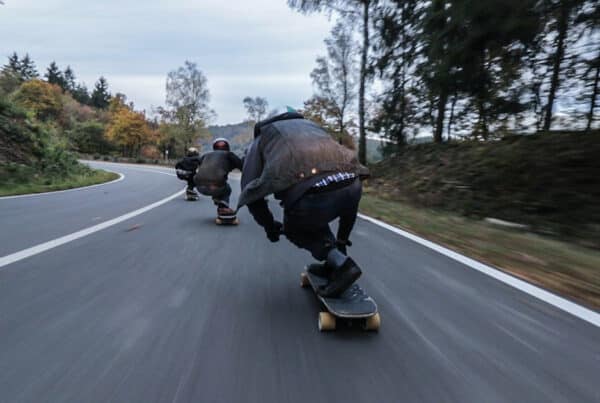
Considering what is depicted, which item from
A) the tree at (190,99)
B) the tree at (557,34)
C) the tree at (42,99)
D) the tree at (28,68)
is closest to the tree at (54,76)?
the tree at (28,68)

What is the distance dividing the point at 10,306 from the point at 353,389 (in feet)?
7.67

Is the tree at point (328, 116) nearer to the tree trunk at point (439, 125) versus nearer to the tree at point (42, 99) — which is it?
the tree trunk at point (439, 125)

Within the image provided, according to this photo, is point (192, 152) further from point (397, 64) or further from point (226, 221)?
point (397, 64)

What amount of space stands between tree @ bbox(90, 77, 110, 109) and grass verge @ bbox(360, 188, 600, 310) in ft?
386

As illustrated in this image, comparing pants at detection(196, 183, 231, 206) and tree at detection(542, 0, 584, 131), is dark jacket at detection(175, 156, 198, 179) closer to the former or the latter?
pants at detection(196, 183, 231, 206)

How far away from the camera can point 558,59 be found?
720cm

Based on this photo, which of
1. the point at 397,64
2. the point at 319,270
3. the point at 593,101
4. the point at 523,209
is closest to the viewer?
the point at 319,270

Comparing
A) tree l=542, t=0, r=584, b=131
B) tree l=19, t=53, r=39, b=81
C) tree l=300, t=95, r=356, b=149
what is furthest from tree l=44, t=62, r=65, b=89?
tree l=542, t=0, r=584, b=131

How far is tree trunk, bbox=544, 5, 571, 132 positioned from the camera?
575 cm

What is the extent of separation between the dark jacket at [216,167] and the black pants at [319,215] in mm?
4161

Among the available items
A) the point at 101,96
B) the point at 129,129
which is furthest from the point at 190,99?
the point at 101,96

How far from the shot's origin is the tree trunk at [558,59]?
5747 mm

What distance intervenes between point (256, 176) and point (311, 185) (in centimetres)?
51

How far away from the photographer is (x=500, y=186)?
7965mm
